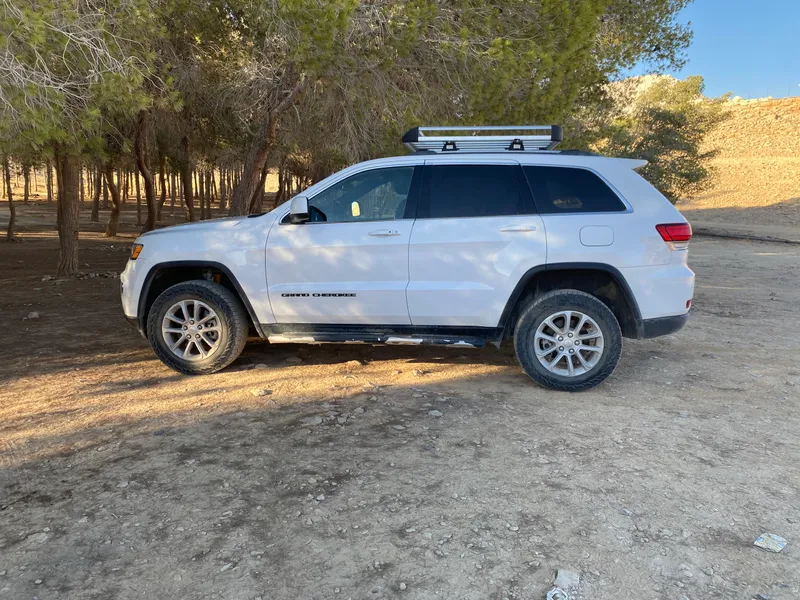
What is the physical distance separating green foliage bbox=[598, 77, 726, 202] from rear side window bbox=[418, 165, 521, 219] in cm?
2525

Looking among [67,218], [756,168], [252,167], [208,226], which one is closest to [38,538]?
[208,226]

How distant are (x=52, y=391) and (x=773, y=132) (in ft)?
268

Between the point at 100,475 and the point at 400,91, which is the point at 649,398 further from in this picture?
the point at 400,91

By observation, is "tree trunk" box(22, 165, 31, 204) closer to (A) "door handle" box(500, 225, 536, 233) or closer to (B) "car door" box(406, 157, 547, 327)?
(B) "car door" box(406, 157, 547, 327)

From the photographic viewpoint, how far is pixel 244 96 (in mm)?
10852

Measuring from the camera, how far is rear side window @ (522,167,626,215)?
5363mm

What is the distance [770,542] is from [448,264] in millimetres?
3084

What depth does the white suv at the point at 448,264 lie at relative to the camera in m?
5.30

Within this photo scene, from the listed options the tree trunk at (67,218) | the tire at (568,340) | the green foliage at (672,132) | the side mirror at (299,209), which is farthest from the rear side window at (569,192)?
the green foliage at (672,132)

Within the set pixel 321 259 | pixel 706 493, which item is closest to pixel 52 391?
pixel 321 259

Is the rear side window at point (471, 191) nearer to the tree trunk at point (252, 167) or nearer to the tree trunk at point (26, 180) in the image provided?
the tree trunk at point (252, 167)

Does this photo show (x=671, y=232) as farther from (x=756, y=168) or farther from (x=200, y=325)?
(x=756, y=168)

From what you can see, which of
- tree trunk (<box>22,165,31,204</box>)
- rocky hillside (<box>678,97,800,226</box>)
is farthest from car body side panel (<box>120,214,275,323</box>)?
rocky hillside (<box>678,97,800,226</box>)

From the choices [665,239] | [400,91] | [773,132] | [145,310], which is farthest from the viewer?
[773,132]
